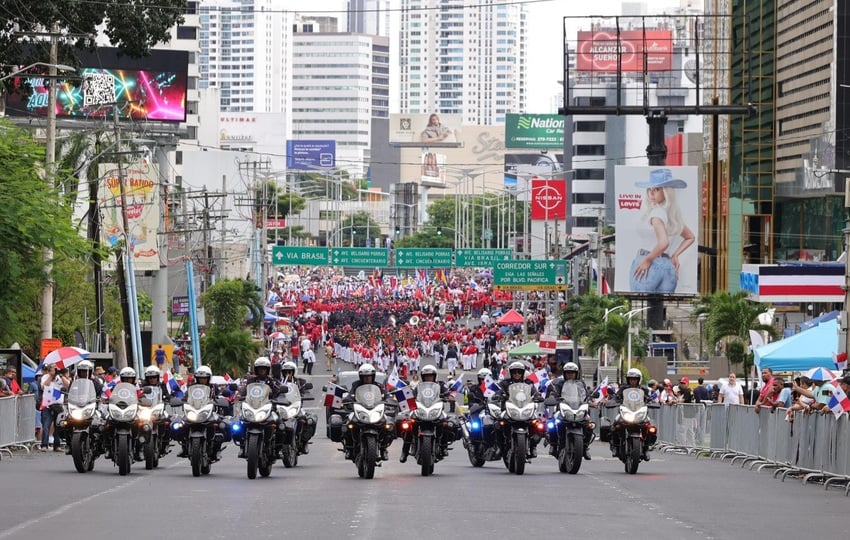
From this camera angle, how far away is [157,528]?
14.5 meters

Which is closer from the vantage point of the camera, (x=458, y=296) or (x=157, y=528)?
(x=157, y=528)

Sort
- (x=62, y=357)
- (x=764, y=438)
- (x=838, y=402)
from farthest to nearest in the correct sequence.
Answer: (x=62, y=357) < (x=764, y=438) < (x=838, y=402)

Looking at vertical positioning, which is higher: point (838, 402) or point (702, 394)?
point (838, 402)

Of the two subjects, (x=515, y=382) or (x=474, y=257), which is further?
(x=474, y=257)

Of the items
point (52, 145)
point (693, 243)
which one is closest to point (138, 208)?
point (52, 145)

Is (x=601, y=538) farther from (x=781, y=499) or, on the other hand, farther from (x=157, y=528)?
(x=781, y=499)

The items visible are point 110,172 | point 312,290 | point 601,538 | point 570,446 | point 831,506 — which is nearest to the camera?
point 601,538

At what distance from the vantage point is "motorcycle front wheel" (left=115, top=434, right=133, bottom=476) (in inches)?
866

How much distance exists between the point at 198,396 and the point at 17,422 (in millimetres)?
8432

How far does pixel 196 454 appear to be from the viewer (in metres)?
21.8

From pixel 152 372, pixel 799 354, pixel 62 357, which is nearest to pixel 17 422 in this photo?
pixel 62 357

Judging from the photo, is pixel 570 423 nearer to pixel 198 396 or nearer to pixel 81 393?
pixel 198 396

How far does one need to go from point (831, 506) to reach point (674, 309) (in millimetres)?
66093

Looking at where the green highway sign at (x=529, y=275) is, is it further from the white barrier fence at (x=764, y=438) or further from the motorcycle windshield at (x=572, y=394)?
the motorcycle windshield at (x=572, y=394)
